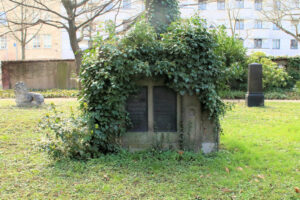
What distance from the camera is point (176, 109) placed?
474 cm

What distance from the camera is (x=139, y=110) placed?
15.5ft

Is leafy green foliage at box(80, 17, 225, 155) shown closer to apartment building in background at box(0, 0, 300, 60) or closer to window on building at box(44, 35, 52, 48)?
apartment building in background at box(0, 0, 300, 60)

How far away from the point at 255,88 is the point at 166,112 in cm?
Result: 692

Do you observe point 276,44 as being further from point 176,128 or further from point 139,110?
point 139,110

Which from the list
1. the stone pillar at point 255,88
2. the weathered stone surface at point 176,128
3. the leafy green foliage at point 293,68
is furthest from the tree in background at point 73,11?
the leafy green foliage at point 293,68

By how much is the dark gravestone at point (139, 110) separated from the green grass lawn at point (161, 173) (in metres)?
0.48

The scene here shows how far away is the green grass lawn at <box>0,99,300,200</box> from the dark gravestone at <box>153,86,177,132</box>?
488 mm

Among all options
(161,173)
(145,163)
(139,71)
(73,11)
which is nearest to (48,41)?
(73,11)

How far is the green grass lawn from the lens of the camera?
329cm

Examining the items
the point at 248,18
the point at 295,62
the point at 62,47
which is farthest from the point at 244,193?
the point at 248,18

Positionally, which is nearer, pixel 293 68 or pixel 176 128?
pixel 176 128

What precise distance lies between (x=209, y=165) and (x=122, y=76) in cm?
190

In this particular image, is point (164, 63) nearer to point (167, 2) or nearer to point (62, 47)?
point (167, 2)

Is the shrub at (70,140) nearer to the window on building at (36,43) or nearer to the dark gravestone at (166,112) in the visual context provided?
the dark gravestone at (166,112)
